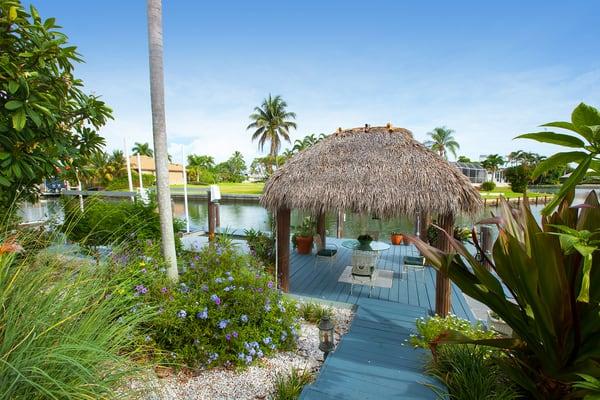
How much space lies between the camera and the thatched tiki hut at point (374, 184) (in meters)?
4.36

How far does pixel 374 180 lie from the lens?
4715 mm

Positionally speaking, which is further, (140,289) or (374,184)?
(374,184)

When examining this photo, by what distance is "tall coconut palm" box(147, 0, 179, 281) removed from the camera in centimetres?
297

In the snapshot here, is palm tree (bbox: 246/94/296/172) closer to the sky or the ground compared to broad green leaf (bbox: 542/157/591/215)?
closer to the sky

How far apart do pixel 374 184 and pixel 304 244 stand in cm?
344

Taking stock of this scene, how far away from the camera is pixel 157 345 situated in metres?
2.84

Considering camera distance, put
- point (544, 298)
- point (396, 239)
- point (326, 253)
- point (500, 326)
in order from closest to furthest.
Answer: point (544, 298)
point (500, 326)
point (326, 253)
point (396, 239)

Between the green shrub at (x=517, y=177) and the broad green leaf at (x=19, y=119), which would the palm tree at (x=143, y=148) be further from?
the green shrub at (x=517, y=177)

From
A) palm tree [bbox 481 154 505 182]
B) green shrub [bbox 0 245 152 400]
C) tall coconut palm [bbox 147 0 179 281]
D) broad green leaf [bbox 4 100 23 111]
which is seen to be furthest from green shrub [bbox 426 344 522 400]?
palm tree [bbox 481 154 505 182]

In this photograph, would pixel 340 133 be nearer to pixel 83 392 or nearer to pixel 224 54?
pixel 224 54

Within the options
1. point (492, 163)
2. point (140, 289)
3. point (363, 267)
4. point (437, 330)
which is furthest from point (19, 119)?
point (492, 163)

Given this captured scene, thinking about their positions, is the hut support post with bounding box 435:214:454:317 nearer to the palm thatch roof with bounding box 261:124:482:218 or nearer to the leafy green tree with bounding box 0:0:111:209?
the palm thatch roof with bounding box 261:124:482:218

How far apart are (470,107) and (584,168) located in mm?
11529

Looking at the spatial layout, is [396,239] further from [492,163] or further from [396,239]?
[492,163]
